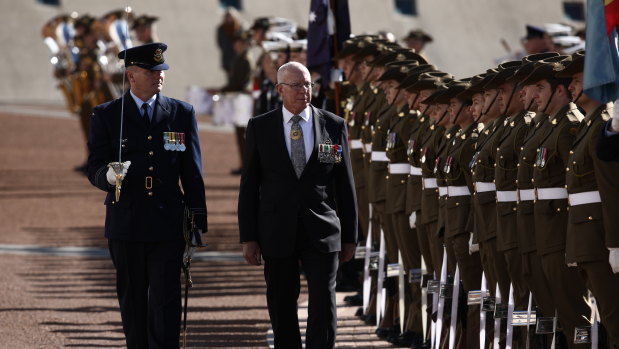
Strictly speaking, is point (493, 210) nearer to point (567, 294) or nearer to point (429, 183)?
point (567, 294)

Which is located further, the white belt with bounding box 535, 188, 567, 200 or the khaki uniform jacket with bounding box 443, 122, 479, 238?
the khaki uniform jacket with bounding box 443, 122, 479, 238

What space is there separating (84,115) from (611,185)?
1692 cm

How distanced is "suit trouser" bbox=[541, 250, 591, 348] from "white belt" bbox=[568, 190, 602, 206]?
43 centimetres

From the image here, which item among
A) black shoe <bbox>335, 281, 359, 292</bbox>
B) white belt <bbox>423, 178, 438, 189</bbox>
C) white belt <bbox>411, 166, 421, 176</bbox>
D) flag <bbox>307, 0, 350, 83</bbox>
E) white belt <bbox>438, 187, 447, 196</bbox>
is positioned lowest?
black shoe <bbox>335, 281, 359, 292</bbox>

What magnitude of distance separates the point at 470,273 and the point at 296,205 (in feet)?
4.70

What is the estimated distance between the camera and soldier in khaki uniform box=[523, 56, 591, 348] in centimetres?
747

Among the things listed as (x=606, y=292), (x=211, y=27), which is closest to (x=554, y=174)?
(x=606, y=292)

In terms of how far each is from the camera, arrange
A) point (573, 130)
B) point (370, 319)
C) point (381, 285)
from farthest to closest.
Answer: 1. point (370, 319)
2. point (381, 285)
3. point (573, 130)

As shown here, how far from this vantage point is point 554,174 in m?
7.52

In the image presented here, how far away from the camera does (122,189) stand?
7840mm

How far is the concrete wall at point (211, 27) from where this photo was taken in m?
31.9

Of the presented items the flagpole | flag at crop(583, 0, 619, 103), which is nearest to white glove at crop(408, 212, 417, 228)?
the flagpole

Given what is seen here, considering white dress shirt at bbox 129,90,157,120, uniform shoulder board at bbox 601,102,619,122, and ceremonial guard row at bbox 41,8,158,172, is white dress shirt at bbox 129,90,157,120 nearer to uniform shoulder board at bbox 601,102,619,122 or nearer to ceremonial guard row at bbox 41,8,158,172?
uniform shoulder board at bbox 601,102,619,122

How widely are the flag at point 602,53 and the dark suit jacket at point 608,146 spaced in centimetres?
19
